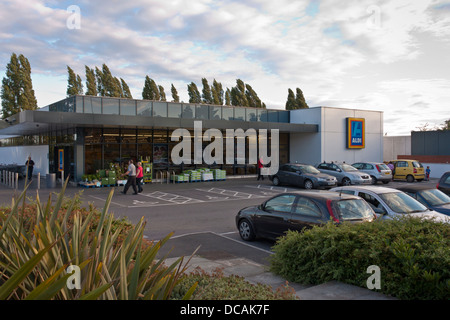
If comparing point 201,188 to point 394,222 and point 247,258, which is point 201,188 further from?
point 394,222

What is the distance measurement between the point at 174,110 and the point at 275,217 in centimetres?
1830

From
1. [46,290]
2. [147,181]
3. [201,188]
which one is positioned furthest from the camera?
[147,181]

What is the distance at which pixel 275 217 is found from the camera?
941 centimetres

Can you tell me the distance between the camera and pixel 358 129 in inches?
1298

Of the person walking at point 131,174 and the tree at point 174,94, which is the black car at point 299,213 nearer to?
the person walking at point 131,174

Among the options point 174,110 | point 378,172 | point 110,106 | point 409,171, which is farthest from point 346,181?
point 110,106

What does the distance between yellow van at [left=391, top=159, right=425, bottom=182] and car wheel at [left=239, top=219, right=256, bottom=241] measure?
21356mm

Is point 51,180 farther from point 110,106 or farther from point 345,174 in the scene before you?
point 345,174

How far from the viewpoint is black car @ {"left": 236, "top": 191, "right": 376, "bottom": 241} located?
8.51 meters

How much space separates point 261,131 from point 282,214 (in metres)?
20.3

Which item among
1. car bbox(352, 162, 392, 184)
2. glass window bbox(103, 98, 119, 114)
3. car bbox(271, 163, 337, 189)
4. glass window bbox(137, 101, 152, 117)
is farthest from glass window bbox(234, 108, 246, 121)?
car bbox(352, 162, 392, 184)

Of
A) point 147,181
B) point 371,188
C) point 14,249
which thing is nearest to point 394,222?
point 371,188

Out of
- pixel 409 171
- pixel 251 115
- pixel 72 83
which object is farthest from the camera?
pixel 72 83

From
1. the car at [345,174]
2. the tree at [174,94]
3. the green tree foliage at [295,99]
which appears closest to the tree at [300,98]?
the green tree foliage at [295,99]
